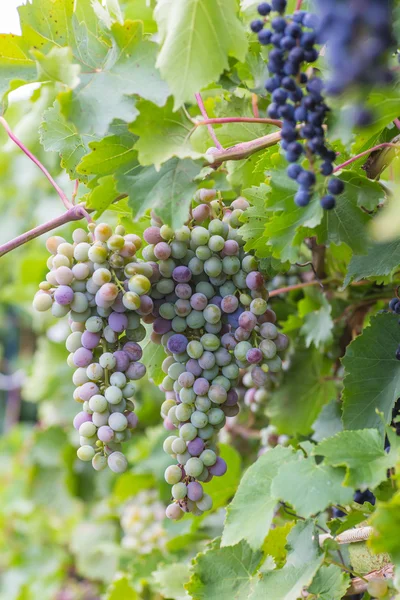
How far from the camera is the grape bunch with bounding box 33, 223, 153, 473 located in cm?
68

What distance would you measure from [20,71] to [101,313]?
0.30m

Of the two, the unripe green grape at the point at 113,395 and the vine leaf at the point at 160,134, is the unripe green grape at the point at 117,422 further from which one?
the vine leaf at the point at 160,134

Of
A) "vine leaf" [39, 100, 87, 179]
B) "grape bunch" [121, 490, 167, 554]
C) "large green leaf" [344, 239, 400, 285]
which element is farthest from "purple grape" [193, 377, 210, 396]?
"grape bunch" [121, 490, 167, 554]

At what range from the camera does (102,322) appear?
2.30ft

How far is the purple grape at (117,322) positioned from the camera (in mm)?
688

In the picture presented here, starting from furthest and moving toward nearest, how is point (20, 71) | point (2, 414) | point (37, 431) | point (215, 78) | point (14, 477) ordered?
point (2, 414) → point (14, 477) → point (37, 431) → point (20, 71) → point (215, 78)

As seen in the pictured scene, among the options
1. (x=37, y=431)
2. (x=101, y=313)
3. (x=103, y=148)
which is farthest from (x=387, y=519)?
(x=37, y=431)

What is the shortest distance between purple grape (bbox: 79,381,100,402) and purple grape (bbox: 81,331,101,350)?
0.14 feet

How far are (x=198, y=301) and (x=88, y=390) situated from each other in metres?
0.16

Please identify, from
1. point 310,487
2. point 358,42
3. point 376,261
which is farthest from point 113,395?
point 358,42

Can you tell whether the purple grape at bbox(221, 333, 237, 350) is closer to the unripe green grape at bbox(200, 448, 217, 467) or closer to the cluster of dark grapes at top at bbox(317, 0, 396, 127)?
the unripe green grape at bbox(200, 448, 217, 467)

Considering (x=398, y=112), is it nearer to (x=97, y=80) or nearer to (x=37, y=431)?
(x=97, y=80)

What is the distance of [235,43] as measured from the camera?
2.09 ft

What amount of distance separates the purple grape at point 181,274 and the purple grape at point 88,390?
0.51 ft
